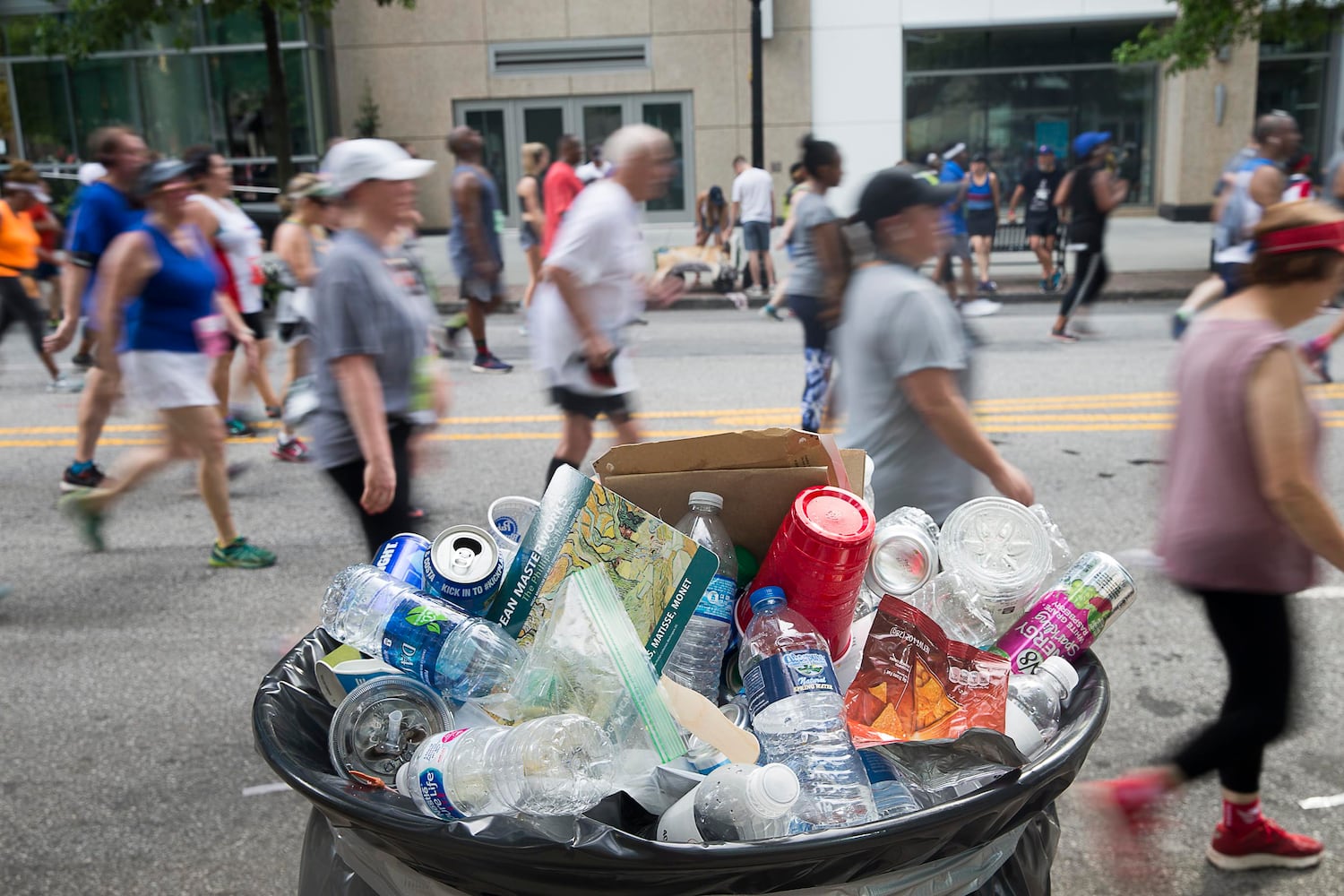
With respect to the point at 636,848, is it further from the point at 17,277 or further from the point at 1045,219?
the point at 1045,219

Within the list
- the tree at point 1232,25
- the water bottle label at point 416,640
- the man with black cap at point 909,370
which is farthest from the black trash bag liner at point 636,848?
the tree at point 1232,25

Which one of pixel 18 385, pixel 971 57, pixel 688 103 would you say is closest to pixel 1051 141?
pixel 971 57

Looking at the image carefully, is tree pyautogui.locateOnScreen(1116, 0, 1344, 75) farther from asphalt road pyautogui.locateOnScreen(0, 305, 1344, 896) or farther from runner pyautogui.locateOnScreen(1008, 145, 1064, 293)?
asphalt road pyautogui.locateOnScreen(0, 305, 1344, 896)

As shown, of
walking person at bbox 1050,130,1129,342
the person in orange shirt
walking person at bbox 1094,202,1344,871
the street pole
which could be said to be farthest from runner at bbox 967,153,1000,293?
walking person at bbox 1094,202,1344,871

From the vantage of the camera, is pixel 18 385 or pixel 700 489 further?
pixel 18 385

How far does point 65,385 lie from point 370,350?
7.51 metres

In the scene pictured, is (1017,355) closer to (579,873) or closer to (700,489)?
(700,489)

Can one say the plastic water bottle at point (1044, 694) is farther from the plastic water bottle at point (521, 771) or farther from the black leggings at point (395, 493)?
the black leggings at point (395, 493)

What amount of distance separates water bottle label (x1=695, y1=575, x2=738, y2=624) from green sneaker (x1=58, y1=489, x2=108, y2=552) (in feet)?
14.4

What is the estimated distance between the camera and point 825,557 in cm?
173

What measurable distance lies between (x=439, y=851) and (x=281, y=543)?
14.5 feet

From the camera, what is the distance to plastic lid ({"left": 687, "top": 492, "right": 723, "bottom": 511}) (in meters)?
1.90

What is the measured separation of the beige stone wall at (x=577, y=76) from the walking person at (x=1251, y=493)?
2083cm

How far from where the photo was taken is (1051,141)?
24.2m
